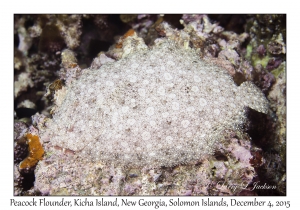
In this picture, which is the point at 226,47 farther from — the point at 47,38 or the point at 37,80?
the point at 37,80

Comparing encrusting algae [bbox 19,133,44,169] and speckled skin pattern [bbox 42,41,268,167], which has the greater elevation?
speckled skin pattern [bbox 42,41,268,167]

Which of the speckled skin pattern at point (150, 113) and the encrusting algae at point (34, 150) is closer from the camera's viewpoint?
the speckled skin pattern at point (150, 113)

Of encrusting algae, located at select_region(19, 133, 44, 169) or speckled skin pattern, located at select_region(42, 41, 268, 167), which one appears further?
encrusting algae, located at select_region(19, 133, 44, 169)

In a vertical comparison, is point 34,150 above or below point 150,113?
below

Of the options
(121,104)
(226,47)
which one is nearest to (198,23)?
(226,47)

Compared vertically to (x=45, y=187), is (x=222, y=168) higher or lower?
higher

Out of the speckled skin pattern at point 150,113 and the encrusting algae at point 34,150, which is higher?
the speckled skin pattern at point 150,113

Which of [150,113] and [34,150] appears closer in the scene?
[150,113]
